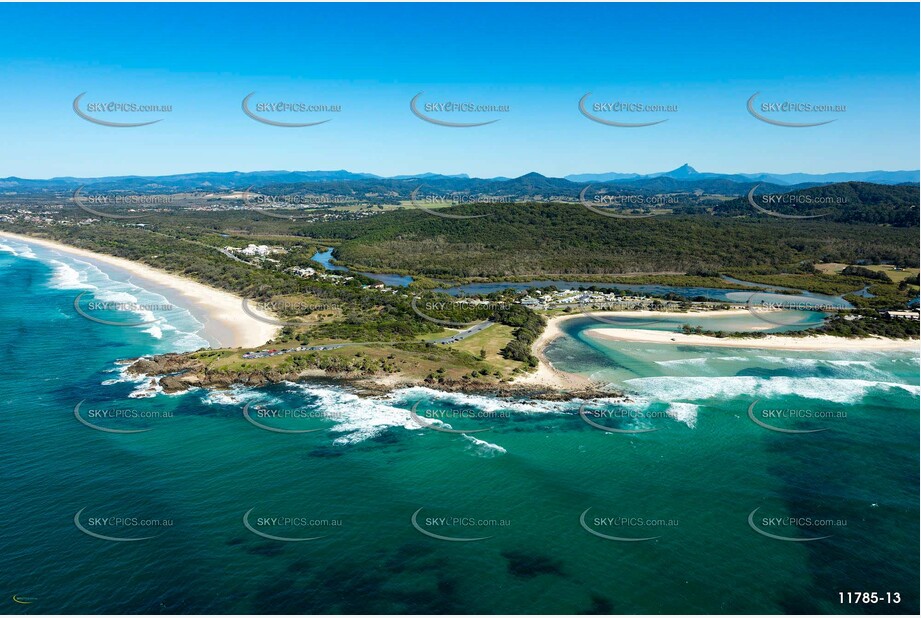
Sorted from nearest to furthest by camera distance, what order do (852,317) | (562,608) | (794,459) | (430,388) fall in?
(562,608) → (794,459) → (430,388) → (852,317)

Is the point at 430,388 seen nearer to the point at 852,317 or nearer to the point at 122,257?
the point at 852,317

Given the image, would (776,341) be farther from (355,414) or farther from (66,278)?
(66,278)

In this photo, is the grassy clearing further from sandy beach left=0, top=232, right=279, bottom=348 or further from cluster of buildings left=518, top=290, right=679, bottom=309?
sandy beach left=0, top=232, right=279, bottom=348

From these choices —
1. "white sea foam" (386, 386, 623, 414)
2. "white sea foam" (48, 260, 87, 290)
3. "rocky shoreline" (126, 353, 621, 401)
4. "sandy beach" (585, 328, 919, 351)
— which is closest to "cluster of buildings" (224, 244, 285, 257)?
"white sea foam" (48, 260, 87, 290)

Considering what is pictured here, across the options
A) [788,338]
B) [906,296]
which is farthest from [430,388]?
[906,296]

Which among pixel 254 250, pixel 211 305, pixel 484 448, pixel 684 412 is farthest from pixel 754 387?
pixel 254 250

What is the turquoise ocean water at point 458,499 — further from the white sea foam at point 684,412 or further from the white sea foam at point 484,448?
the white sea foam at point 684,412
